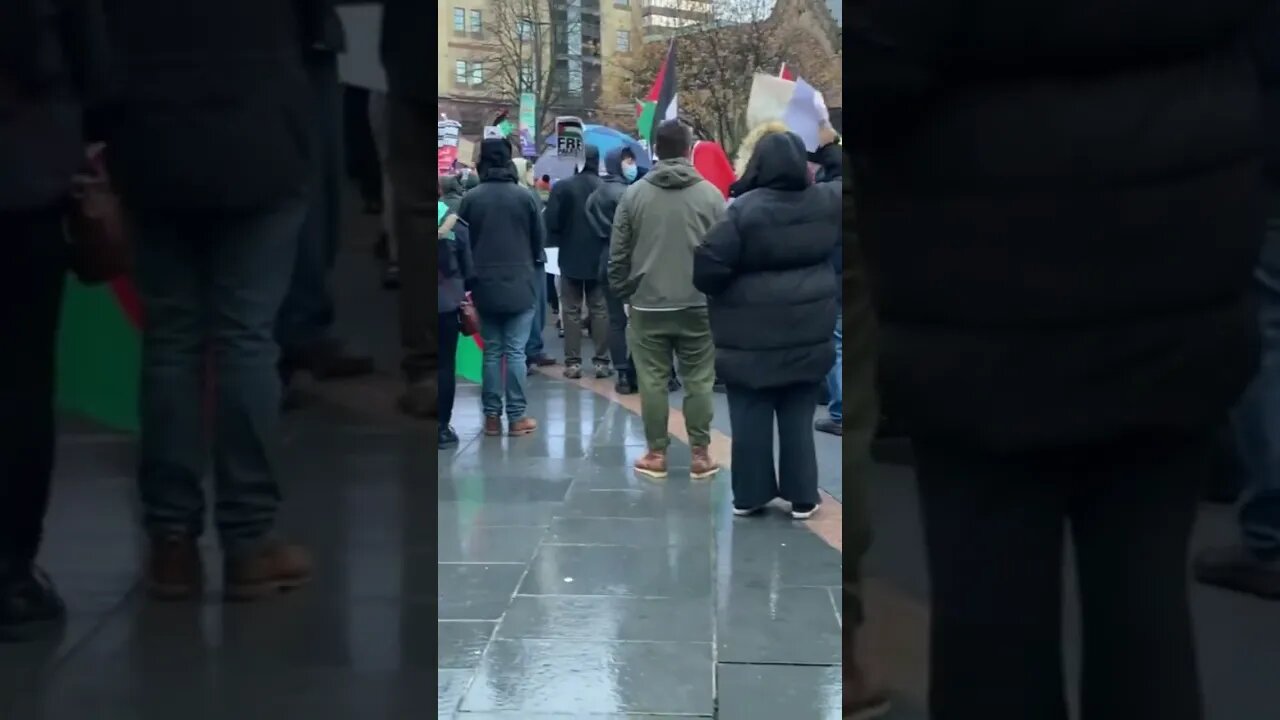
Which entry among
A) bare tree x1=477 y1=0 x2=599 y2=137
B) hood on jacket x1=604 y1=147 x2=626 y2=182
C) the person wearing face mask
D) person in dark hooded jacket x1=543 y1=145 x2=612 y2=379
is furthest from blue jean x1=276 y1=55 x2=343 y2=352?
bare tree x1=477 y1=0 x2=599 y2=137

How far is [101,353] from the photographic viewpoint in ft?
6.70

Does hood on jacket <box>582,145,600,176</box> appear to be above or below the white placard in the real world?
above

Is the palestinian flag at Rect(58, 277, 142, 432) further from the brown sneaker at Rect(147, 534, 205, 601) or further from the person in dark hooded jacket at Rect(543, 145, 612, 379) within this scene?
the person in dark hooded jacket at Rect(543, 145, 612, 379)

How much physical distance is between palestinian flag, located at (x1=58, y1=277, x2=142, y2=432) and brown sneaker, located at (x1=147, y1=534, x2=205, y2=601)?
21 centimetres

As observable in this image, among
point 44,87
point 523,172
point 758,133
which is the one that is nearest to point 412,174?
point 44,87

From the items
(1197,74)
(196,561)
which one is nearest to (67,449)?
(196,561)

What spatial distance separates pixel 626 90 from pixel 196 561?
2992 cm

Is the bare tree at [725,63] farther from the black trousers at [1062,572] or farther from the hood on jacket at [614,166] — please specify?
the black trousers at [1062,572]

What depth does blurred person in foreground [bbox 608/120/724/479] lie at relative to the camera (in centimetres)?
743

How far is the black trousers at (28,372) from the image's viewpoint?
1.99 metres

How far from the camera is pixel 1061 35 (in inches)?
68.9

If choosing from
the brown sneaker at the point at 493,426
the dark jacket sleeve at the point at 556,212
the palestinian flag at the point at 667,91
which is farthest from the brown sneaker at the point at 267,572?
the palestinian flag at the point at 667,91

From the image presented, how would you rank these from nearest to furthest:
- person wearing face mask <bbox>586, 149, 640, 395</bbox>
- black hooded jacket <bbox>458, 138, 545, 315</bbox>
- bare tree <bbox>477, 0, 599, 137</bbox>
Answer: black hooded jacket <bbox>458, 138, 545, 315</bbox>
person wearing face mask <bbox>586, 149, 640, 395</bbox>
bare tree <bbox>477, 0, 599, 137</bbox>

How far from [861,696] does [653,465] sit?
5.39m
